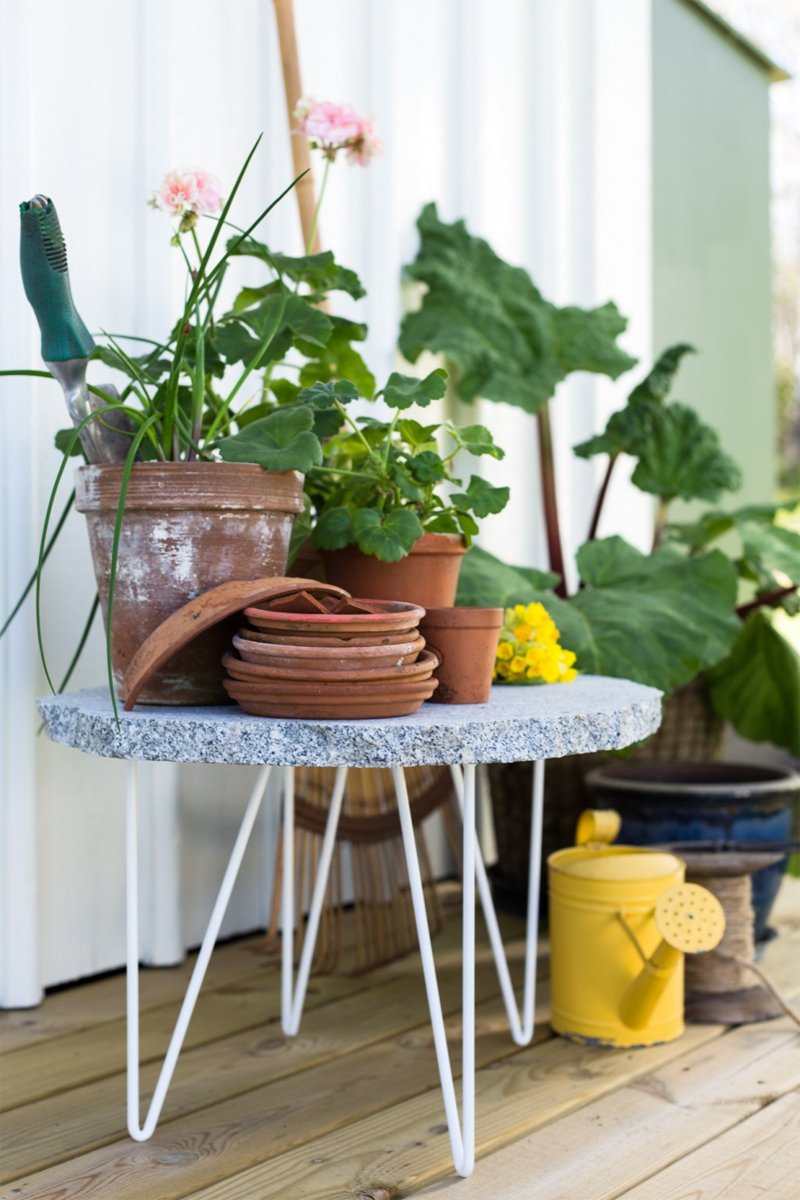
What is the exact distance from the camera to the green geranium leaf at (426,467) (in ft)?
4.96

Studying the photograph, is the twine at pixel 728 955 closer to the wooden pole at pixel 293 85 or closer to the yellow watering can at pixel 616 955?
the yellow watering can at pixel 616 955

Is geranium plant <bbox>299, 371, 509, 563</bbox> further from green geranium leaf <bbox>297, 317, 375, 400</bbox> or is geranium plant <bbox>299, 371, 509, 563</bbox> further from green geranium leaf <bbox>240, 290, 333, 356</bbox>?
green geranium leaf <bbox>297, 317, 375, 400</bbox>

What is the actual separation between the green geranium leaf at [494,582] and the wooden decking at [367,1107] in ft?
1.96

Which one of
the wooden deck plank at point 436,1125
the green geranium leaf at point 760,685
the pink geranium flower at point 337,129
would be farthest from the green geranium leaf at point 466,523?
the green geranium leaf at point 760,685

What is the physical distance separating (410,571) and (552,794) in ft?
2.94

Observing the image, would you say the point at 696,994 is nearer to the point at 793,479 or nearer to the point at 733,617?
the point at 733,617

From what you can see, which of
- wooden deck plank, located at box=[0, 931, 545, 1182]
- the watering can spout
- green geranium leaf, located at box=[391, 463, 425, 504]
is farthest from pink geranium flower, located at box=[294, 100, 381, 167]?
wooden deck plank, located at box=[0, 931, 545, 1182]

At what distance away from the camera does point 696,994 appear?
181 cm

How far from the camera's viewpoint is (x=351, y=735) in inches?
46.1

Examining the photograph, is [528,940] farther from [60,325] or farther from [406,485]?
[60,325]

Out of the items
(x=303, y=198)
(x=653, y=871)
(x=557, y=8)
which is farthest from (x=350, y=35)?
(x=653, y=871)

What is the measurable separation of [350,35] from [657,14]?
122cm

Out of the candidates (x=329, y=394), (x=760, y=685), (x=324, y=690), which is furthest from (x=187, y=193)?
(x=760, y=685)

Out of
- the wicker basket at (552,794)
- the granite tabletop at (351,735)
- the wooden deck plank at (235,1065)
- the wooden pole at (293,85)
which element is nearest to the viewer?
the granite tabletop at (351,735)
